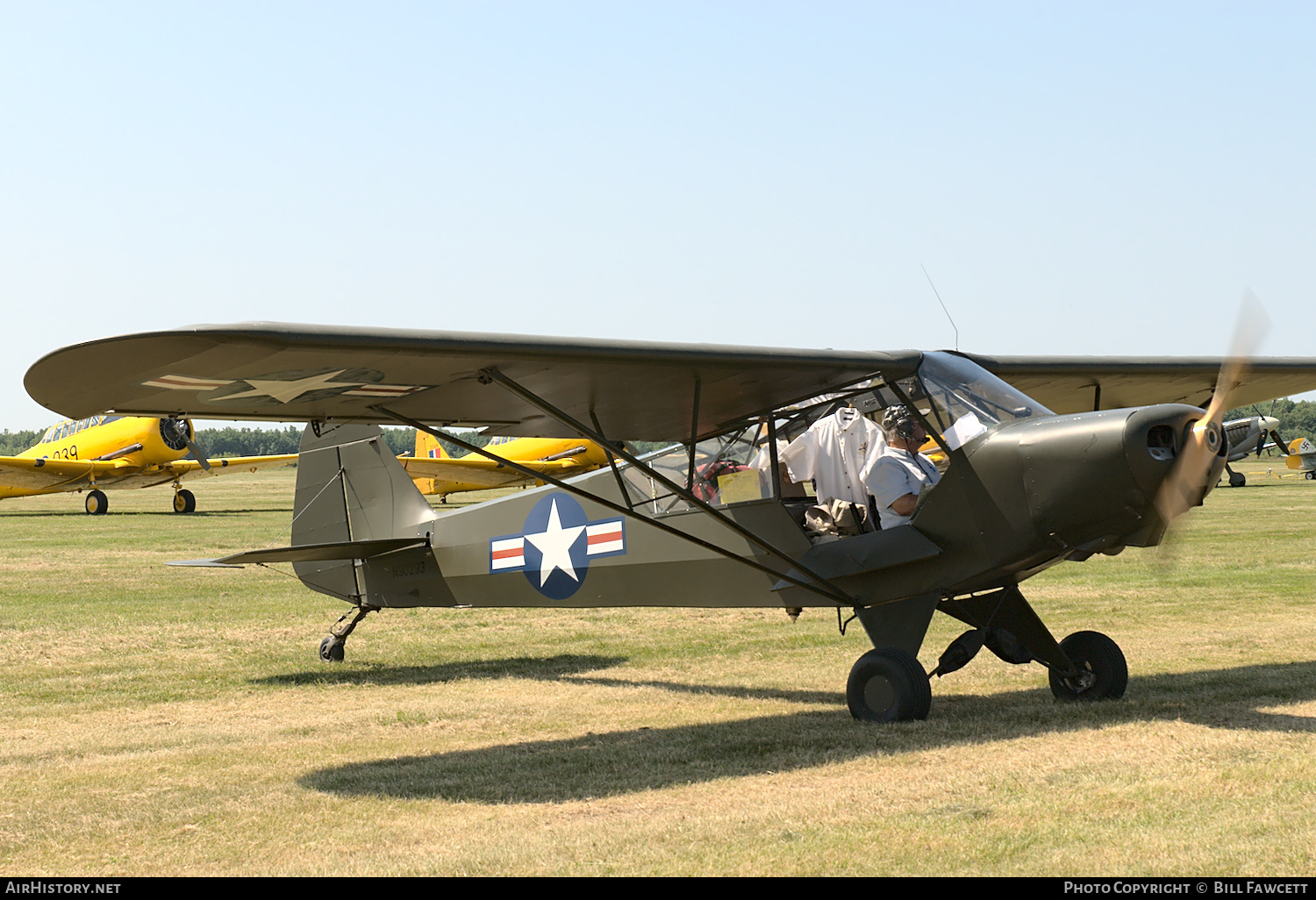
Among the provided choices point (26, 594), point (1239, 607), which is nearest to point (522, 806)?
point (1239, 607)

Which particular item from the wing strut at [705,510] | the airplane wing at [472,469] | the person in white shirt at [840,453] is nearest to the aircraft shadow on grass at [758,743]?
the wing strut at [705,510]

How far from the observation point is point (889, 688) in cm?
662

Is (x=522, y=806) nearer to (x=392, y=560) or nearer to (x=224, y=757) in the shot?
(x=224, y=757)

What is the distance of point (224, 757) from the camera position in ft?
20.7

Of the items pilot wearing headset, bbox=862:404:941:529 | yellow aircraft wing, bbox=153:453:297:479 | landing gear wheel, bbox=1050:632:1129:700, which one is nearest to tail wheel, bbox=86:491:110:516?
yellow aircraft wing, bbox=153:453:297:479

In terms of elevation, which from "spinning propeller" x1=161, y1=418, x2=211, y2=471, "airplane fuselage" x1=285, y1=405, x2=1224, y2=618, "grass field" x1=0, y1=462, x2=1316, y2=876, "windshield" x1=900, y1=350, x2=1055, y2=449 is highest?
"windshield" x1=900, y1=350, x2=1055, y2=449

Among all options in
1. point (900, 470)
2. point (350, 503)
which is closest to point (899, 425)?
point (900, 470)

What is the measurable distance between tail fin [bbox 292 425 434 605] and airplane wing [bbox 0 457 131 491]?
28334 mm

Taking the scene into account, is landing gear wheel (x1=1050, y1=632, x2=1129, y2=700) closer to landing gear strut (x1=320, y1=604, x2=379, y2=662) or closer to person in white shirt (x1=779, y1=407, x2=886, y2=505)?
person in white shirt (x1=779, y1=407, x2=886, y2=505)

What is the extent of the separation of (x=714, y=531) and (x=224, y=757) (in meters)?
3.36

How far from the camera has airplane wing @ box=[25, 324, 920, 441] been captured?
5.32m

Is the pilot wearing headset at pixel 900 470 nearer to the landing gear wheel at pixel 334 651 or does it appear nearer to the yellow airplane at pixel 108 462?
the landing gear wheel at pixel 334 651

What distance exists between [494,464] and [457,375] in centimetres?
2849
